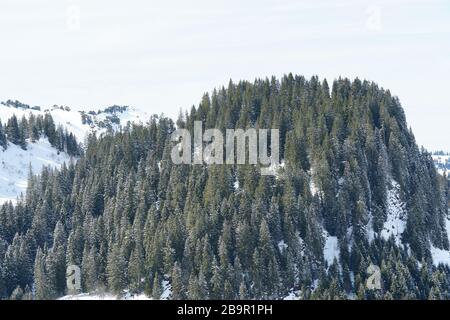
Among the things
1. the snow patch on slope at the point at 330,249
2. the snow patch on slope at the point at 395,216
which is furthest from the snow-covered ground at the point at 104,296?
the snow patch on slope at the point at 395,216

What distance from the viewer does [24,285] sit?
532ft

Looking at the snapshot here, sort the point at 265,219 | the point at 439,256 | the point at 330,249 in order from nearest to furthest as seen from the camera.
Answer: the point at 265,219
the point at 330,249
the point at 439,256

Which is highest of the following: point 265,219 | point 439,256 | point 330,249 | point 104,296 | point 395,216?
point 395,216

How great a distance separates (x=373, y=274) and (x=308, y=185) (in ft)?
87.5

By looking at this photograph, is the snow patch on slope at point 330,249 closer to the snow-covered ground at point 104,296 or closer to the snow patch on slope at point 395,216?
the snow patch on slope at point 395,216

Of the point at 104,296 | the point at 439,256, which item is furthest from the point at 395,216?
the point at 104,296

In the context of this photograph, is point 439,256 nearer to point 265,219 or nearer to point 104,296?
point 265,219

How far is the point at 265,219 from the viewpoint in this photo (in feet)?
509

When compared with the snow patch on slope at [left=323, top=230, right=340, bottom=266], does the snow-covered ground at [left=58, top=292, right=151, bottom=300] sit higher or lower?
lower

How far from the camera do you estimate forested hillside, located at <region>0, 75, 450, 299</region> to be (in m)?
147

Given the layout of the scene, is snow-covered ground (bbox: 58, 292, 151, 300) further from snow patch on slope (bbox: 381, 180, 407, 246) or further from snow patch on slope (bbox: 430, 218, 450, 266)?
snow patch on slope (bbox: 430, 218, 450, 266)

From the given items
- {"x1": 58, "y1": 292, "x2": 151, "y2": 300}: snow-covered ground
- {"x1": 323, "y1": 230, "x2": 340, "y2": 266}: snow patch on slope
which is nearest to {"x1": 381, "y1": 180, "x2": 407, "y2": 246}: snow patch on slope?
{"x1": 323, "y1": 230, "x2": 340, "y2": 266}: snow patch on slope
